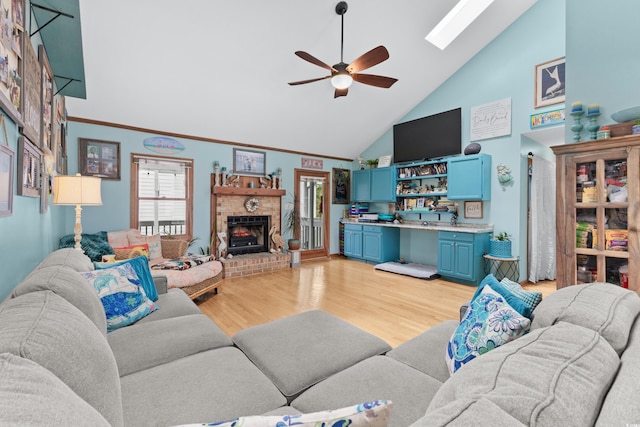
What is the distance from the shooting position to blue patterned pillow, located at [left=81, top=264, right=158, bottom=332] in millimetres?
1857

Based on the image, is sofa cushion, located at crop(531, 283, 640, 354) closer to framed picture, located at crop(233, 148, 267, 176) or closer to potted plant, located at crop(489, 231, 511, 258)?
potted plant, located at crop(489, 231, 511, 258)

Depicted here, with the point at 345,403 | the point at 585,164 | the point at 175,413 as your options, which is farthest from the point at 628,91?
the point at 175,413

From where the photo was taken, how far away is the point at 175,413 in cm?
105

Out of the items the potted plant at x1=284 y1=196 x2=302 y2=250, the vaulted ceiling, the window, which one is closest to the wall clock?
the potted plant at x1=284 y1=196 x2=302 y2=250

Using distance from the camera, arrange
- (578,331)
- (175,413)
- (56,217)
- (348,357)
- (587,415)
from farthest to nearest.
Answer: (56,217) < (348,357) < (175,413) < (578,331) < (587,415)

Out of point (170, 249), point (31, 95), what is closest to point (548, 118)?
point (31, 95)

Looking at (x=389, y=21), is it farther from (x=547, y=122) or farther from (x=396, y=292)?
(x=396, y=292)

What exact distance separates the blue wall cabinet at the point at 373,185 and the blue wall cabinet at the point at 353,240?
2.28 feet

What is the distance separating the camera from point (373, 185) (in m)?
6.52

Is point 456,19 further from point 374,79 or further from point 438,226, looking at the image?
point 438,226

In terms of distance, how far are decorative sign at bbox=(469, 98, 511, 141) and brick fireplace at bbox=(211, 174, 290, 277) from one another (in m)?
3.68

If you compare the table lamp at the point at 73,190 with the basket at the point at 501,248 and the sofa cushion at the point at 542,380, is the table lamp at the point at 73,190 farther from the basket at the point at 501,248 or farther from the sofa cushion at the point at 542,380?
the basket at the point at 501,248

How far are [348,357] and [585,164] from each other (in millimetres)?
2331

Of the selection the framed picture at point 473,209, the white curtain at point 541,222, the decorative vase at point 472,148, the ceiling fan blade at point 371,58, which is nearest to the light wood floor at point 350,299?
the white curtain at point 541,222
